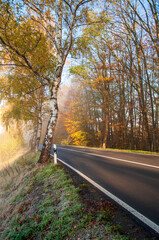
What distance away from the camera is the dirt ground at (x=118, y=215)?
201 centimetres

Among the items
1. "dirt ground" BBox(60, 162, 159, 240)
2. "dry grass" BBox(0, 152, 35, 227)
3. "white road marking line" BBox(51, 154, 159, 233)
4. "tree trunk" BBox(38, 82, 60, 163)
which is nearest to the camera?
"dirt ground" BBox(60, 162, 159, 240)

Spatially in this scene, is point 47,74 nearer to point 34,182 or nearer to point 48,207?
point 34,182

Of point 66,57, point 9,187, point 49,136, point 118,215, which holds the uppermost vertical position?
→ point 66,57

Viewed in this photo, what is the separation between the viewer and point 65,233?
2336 millimetres

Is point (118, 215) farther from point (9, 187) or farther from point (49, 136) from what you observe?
point (9, 187)

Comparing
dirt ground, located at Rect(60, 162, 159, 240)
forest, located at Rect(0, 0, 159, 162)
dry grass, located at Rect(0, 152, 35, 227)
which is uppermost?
forest, located at Rect(0, 0, 159, 162)

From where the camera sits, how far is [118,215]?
2.48 m

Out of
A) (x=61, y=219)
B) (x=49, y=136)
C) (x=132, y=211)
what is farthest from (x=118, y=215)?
(x=49, y=136)

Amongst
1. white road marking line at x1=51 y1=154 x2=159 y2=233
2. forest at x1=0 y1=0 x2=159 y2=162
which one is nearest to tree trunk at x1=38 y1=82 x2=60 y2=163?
forest at x1=0 y1=0 x2=159 y2=162

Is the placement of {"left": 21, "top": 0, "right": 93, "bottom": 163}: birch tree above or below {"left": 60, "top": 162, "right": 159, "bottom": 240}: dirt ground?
above

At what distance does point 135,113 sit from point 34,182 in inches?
600

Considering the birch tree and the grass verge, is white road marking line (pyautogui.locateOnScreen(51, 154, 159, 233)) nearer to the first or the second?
the grass verge

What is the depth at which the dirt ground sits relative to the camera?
6.59ft

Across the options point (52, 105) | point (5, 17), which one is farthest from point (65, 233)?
point (5, 17)
